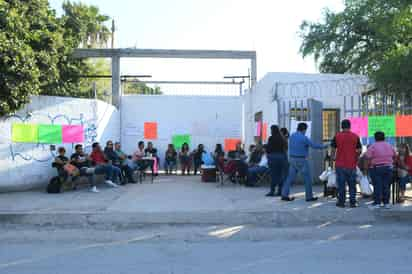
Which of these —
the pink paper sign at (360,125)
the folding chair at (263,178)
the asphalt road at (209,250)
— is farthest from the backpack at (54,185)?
the pink paper sign at (360,125)

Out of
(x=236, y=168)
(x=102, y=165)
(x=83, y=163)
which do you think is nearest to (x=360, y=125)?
(x=236, y=168)

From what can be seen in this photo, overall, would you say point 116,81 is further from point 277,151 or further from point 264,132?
point 277,151

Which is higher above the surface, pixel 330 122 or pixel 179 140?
pixel 330 122

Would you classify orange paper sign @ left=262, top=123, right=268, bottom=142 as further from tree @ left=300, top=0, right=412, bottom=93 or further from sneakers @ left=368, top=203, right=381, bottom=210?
sneakers @ left=368, top=203, right=381, bottom=210

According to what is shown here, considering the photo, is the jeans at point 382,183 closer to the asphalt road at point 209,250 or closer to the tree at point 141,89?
the asphalt road at point 209,250

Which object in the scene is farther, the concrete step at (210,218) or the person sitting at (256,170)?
the person sitting at (256,170)

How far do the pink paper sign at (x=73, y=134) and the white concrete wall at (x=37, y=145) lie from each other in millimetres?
156

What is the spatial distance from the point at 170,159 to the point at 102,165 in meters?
4.94

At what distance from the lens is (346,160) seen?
9.05 metres

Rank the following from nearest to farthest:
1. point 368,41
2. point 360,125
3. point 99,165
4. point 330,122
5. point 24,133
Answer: point 360,125 < point 24,133 < point 99,165 < point 330,122 < point 368,41

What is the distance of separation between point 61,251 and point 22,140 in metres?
6.55

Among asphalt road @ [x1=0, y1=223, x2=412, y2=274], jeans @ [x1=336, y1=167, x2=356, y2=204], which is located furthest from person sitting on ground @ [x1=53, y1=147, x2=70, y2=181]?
jeans @ [x1=336, y1=167, x2=356, y2=204]

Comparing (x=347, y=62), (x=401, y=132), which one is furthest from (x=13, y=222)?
(x=347, y=62)

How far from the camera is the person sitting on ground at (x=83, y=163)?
39.9 ft
